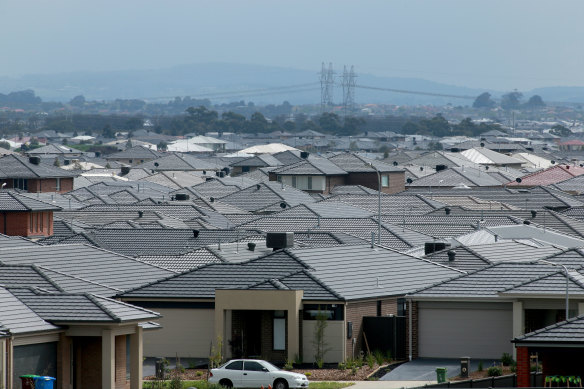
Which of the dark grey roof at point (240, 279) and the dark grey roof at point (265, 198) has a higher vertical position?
the dark grey roof at point (240, 279)

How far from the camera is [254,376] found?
36.8 metres

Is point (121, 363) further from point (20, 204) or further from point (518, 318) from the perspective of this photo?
point (20, 204)

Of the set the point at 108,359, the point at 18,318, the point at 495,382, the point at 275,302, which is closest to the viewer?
the point at 18,318

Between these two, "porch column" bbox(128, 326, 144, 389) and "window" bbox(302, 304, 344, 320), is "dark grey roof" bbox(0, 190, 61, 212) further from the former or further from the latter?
"porch column" bbox(128, 326, 144, 389)

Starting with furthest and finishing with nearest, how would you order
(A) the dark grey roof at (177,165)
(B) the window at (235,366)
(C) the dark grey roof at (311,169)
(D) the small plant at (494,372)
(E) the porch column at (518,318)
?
(A) the dark grey roof at (177,165)
(C) the dark grey roof at (311,169)
(E) the porch column at (518,318)
(D) the small plant at (494,372)
(B) the window at (235,366)

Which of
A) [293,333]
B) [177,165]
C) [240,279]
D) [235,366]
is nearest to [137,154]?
[177,165]

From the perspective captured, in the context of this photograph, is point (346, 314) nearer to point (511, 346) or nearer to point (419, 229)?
point (511, 346)

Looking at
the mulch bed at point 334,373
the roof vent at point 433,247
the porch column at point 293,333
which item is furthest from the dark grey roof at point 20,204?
the mulch bed at point 334,373

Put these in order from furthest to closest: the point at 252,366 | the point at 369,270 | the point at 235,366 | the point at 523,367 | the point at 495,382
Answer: the point at 369,270, the point at 235,366, the point at 252,366, the point at 495,382, the point at 523,367

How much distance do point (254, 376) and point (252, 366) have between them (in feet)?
1.10

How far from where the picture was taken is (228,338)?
139 ft

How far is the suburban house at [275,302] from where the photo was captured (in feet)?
138

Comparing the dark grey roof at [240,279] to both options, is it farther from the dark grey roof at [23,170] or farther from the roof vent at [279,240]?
the dark grey roof at [23,170]

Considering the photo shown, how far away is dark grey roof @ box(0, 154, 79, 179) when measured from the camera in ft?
334
